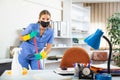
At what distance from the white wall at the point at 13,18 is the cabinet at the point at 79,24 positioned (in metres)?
1.42

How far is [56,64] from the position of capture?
4922 mm

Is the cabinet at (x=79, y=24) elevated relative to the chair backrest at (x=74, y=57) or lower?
elevated

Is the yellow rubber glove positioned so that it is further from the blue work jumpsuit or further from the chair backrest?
the chair backrest

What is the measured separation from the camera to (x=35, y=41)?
3.17 metres

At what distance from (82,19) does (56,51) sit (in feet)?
5.25

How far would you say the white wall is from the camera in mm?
3803

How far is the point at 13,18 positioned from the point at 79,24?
8.55 ft

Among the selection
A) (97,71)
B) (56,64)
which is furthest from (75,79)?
(56,64)

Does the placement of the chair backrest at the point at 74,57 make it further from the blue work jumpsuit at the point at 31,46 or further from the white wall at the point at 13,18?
the white wall at the point at 13,18

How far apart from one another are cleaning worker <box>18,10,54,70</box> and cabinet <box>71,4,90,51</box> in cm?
237

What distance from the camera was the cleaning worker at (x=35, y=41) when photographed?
3124mm

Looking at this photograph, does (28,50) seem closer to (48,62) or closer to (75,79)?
(48,62)

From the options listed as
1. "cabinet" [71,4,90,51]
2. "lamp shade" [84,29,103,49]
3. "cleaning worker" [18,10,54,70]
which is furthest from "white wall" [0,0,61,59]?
"lamp shade" [84,29,103,49]

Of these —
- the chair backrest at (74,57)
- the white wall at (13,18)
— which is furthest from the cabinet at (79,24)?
the chair backrest at (74,57)
